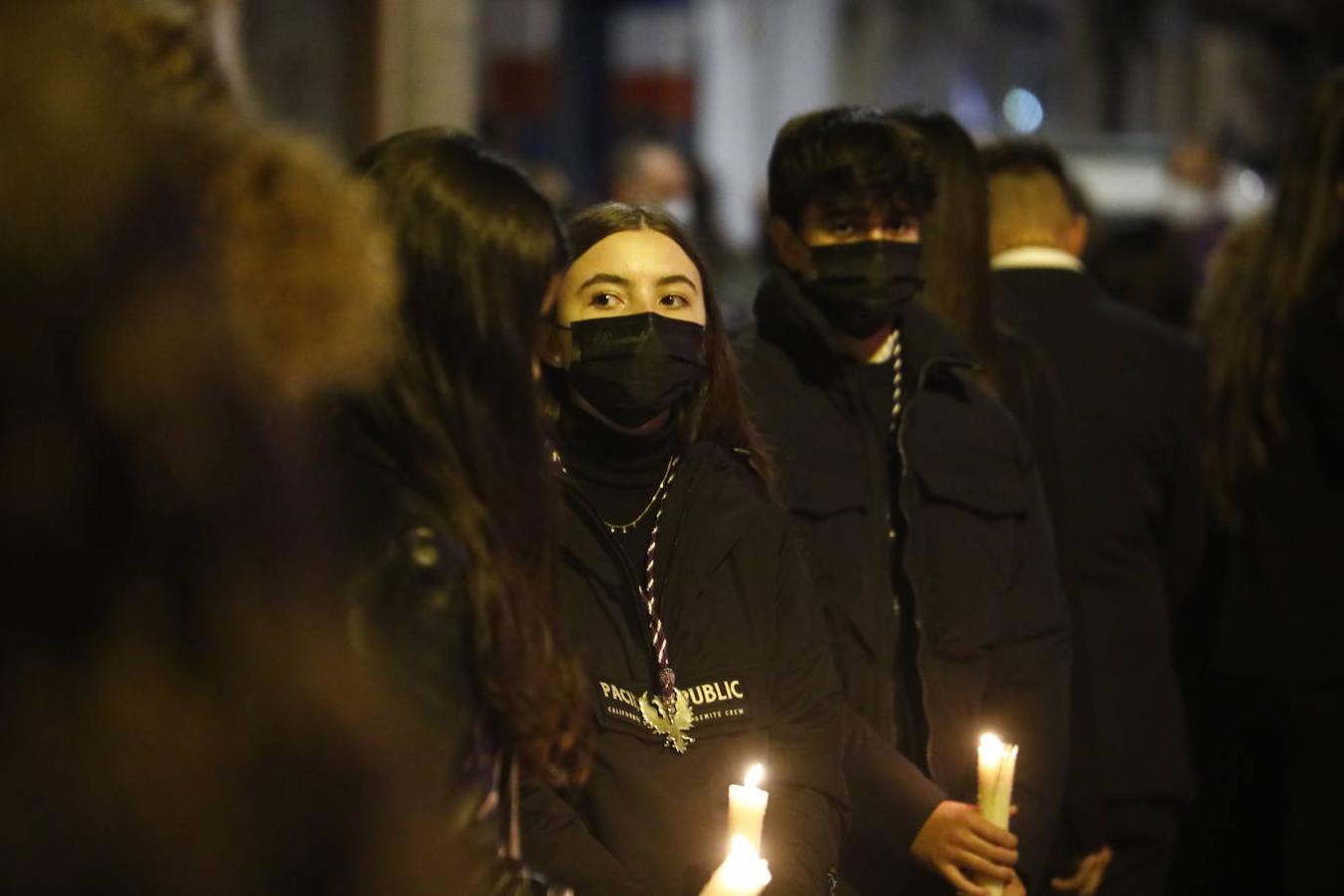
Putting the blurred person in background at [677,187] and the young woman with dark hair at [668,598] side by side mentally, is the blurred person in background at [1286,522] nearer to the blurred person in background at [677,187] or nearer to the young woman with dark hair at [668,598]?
the young woman with dark hair at [668,598]

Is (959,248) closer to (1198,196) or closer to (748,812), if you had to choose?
(748,812)

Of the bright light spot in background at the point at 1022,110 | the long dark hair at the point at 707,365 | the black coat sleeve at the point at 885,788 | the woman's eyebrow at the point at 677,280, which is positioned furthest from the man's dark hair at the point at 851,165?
the bright light spot in background at the point at 1022,110

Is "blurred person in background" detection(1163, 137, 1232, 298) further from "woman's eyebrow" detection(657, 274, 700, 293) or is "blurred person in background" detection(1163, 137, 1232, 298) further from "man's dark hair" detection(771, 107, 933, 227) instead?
"woman's eyebrow" detection(657, 274, 700, 293)

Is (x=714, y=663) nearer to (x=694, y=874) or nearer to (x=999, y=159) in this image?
(x=694, y=874)

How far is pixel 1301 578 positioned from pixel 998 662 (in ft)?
4.69

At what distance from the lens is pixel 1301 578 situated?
510 centimetres

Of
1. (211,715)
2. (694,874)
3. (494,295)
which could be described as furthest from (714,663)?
(211,715)

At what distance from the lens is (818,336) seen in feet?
13.1

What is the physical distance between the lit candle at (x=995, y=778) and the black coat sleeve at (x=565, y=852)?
2.42 feet

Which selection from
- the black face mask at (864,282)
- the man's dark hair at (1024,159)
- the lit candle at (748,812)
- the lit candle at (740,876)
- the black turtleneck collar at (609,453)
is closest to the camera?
the lit candle at (740,876)

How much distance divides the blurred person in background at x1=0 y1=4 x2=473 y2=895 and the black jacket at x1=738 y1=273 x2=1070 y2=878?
222cm

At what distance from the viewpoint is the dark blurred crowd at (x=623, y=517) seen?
152cm

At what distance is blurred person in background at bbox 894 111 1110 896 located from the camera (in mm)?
4484

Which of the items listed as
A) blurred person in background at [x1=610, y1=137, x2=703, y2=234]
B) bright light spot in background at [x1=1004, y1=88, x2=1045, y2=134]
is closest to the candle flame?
blurred person in background at [x1=610, y1=137, x2=703, y2=234]
